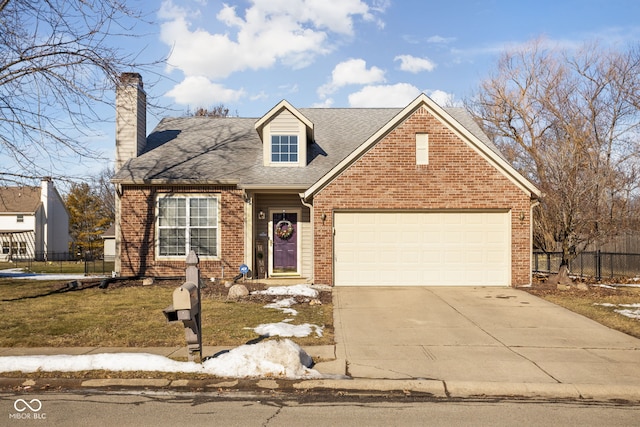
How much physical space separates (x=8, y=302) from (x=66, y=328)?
4.37 m

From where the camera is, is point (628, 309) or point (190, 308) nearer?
point (190, 308)

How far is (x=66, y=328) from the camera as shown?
32.0 feet

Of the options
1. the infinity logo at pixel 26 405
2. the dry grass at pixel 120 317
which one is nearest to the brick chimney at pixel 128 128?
the dry grass at pixel 120 317

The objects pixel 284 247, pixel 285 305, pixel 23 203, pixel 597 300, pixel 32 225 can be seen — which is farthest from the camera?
pixel 23 203

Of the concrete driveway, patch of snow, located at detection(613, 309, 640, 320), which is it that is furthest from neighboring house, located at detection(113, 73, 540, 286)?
patch of snow, located at detection(613, 309, 640, 320)

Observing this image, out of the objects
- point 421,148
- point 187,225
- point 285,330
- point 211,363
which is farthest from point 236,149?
point 211,363

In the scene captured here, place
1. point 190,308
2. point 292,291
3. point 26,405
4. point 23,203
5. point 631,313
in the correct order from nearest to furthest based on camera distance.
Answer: point 26,405
point 190,308
point 631,313
point 292,291
point 23,203

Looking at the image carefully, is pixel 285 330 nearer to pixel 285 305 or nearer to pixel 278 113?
pixel 285 305

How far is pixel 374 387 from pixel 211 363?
2.17m

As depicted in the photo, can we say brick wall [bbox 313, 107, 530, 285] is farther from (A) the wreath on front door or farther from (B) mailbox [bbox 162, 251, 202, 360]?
(B) mailbox [bbox 162, 251, 202, 360]

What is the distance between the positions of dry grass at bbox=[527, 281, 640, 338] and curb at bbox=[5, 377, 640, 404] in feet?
12.3

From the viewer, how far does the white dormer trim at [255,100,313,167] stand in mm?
17391

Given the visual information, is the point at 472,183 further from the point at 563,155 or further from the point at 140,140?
the point at 140,140

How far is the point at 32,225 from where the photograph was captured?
46719 mm
